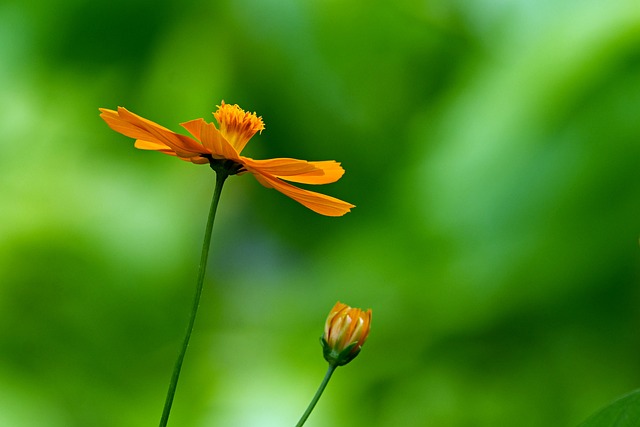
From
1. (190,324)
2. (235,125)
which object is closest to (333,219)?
(235,125)

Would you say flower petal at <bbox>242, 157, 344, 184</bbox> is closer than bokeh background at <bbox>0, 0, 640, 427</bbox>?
Yes

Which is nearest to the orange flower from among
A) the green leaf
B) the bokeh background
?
the green leaf

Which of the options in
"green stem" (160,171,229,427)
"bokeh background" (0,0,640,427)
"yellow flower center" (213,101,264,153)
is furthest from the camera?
"bokeh background" (0,0,640,427)

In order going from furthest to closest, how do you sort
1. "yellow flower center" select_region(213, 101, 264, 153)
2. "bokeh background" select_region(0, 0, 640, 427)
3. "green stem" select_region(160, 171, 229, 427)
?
"bokeh background" select_region(0, 0, 640, 427)
"yellow flower center" select_region(213, 101, 264, 153)
"green stem" select_region(160, 171, 229, 427)

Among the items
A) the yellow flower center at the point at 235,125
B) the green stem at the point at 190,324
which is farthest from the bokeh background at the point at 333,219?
the green stem at the point at 190,324

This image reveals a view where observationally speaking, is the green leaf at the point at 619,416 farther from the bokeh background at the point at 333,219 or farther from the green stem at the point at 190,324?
the bokeh background at the point at 333,219

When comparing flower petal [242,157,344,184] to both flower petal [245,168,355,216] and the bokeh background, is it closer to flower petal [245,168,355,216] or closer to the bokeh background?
flower petal [245,168,355,216]
